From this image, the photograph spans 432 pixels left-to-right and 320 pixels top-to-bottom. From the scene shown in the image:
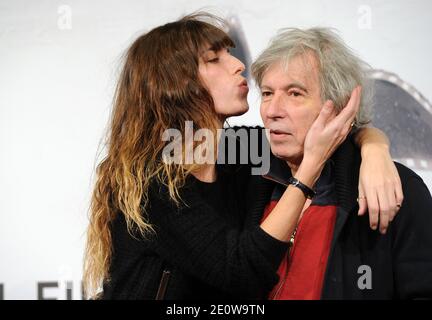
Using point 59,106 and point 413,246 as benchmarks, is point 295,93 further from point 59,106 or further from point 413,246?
point 59,106

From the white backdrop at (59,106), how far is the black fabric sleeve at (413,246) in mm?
920

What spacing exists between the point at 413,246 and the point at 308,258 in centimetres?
23

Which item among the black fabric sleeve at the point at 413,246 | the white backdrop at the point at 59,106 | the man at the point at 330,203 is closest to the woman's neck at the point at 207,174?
the man at the point at 330,203

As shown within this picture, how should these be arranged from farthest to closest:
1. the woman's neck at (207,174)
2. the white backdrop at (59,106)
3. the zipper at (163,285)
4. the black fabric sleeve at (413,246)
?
1. the white backdrop at (59,106)
2. the woman's neck at (207,174)
3. the zipper at (163,285)
4. the black fabric sleeve at (413,246)

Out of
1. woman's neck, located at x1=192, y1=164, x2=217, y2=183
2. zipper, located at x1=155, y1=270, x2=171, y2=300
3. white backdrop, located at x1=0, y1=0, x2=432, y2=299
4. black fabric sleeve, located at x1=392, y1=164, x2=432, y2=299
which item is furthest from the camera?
white backdrop, located at x1=0, y1=0, x2=432, y2=299

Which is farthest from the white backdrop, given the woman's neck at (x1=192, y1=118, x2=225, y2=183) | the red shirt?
the red shirt

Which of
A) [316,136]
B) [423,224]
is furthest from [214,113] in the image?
[423,224]

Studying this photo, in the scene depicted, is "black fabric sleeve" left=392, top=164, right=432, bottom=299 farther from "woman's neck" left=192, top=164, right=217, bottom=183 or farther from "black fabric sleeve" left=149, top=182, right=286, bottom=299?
"woman's neck" left=192, top=164, right=217, bottom=183

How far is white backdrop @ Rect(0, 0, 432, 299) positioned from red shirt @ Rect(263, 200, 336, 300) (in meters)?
0.82

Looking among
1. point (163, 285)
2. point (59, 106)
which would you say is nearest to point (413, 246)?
point (163, 285)

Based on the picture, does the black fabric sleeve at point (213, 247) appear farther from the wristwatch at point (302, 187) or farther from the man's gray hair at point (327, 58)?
the man's gray hair at point (327, 58)

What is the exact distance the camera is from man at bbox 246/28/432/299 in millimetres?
1301

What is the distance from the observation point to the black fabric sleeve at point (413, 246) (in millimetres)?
1272

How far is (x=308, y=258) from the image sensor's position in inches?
53.2
